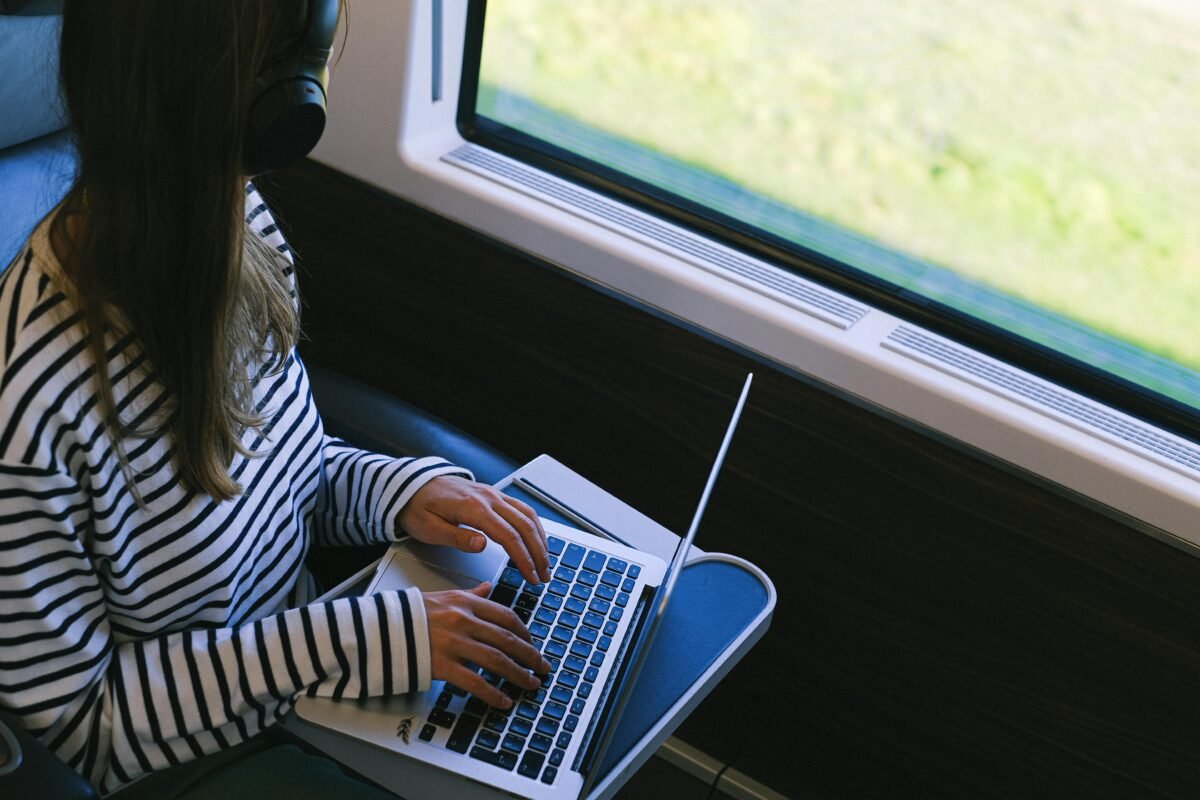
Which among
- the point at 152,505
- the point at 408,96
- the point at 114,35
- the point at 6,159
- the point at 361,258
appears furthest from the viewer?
the point at 361,258

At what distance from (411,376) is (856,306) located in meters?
0.72

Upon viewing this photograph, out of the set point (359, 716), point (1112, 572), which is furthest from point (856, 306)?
point (359, 716)

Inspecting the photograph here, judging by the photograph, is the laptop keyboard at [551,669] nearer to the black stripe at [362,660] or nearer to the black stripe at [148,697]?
the black stripe at [362,660]

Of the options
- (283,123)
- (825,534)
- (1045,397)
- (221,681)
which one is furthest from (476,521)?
(1045,397)

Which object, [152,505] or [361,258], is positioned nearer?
[152,505]

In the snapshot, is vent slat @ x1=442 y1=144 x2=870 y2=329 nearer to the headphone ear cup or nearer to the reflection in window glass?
the reflection in window glass

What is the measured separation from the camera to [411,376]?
1832mm

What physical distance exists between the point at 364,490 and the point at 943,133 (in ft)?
2.72

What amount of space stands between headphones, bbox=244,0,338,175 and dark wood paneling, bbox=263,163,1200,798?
0.73 meters

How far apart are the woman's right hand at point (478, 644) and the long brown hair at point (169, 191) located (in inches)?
8.7

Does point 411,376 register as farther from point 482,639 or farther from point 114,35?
point 114,35

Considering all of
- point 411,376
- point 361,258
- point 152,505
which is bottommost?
point 411,376

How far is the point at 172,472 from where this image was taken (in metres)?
0.95

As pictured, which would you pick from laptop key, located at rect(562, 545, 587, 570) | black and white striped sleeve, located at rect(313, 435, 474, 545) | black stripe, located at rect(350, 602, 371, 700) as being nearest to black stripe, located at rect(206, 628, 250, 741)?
black stripe, located at rect(350, 602, 371, 700)
